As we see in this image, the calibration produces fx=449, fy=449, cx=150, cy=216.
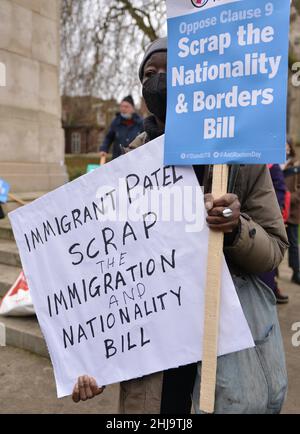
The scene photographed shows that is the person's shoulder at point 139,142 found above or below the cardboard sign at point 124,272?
above

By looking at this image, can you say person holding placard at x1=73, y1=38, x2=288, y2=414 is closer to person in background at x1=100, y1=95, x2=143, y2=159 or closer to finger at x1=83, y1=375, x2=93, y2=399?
finger at x1=83, y1=375, x2=93, y2=399

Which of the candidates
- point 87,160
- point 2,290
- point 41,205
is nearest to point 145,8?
point 2,290

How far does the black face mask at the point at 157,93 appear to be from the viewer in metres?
1.48

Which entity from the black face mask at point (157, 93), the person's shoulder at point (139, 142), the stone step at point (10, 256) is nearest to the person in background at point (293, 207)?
the stone step at point (10, 256)

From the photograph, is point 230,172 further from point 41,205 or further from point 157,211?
point 41,205

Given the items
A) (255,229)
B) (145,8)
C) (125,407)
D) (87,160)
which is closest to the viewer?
(255,229)

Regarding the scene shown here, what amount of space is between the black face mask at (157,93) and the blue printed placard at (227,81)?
0.30 feet

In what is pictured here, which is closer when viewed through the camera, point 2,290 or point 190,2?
point 190,2

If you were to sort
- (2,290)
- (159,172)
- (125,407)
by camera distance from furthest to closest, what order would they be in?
(2,290), (125,407), (159,172)

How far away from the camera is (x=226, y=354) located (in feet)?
4.46

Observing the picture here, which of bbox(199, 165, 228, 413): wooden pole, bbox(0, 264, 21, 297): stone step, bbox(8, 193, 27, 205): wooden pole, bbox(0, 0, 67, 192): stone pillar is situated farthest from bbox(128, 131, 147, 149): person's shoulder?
bbox(0, 0, 67, 192): stone pillar

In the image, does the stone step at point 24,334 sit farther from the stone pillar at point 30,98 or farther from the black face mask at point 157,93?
the stone pillar at point 30,98

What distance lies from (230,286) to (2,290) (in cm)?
356

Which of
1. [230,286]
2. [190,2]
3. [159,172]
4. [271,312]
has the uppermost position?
[190,2]
